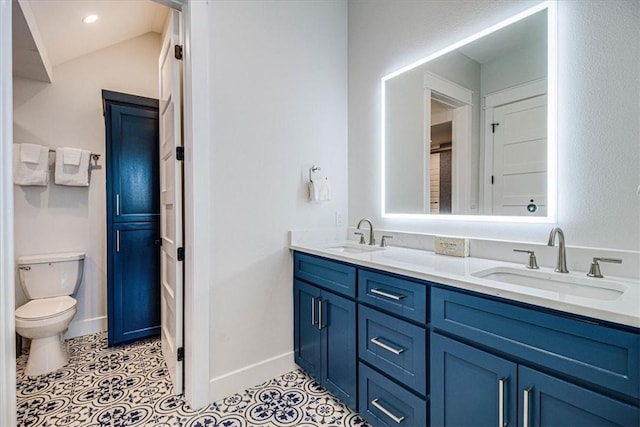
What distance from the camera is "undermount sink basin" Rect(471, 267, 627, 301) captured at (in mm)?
1115

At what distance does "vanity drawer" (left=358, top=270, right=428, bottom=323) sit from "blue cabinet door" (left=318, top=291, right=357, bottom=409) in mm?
148

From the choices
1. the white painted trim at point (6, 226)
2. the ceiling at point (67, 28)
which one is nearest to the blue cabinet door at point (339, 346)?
the white painted trim at point (6, 226)

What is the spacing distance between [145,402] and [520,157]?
2.46m

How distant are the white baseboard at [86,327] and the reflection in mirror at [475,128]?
8.86ft

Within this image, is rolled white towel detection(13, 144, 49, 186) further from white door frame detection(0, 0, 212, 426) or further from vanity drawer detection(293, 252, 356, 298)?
vanity drawer detection(293, 252, 356, 298)

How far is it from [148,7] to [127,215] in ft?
5.35

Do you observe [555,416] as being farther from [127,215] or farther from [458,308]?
[127,215]

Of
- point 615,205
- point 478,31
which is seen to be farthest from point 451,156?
point 615,205

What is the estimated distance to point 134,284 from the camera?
8.21 feet

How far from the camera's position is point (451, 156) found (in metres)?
1.84

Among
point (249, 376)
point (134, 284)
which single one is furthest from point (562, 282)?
point (134, 284)

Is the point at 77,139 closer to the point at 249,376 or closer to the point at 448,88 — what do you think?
the point at 249,376

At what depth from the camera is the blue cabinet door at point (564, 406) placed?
0.79m

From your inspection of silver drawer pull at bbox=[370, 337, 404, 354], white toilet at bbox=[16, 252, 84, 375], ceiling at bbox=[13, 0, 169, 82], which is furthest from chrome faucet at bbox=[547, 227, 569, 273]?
white toilet at bbox=[16, 252, 84, 375]
